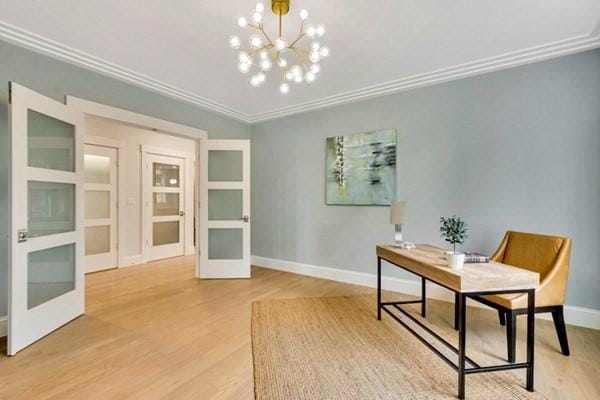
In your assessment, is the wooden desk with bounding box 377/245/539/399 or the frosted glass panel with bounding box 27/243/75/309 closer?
the wooden desk with bounding box 377/245/539/399

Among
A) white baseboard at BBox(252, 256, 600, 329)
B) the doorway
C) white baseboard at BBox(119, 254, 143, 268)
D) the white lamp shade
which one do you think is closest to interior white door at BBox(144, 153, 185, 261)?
white baseboard at BBox(119, 254, 143, 268)

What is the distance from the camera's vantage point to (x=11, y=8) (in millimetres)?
2189

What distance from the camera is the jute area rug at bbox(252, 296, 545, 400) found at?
67.6 inches

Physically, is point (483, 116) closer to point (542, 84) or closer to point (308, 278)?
point (542, 84)

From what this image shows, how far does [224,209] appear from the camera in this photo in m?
4.43

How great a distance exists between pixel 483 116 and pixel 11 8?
4.45 meters

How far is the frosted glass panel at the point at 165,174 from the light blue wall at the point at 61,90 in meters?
2.11

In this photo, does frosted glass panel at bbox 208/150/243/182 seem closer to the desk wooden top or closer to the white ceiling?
the white ceiling

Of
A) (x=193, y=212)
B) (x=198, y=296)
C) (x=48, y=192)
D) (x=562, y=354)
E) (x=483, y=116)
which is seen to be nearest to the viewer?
(x=562, y=354)

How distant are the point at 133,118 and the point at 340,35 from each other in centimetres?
259

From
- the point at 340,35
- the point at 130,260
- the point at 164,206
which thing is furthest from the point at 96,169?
Answer: the point at 340,35

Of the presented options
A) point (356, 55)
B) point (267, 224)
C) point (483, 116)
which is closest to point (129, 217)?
point (267, 224)

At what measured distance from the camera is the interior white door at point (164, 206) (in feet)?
18.1

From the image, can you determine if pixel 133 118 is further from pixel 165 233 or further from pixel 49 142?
pixel 165 233
